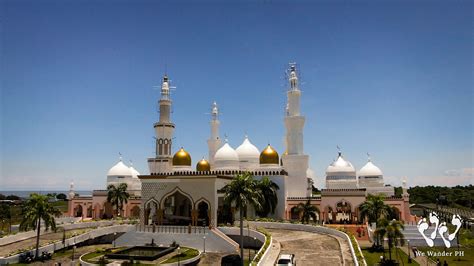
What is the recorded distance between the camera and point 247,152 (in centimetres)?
5212

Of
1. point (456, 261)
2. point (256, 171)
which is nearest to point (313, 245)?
point (456, 261)

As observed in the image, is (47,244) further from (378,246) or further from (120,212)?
(378,246)

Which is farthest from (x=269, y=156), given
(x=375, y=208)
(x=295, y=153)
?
(x=375, y=208)

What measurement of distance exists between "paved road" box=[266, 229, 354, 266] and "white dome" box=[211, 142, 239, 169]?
12858mm

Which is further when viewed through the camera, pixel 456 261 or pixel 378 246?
pixel 378 246

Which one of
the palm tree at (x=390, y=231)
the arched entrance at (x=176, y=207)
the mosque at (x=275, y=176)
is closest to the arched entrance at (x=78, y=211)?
the mosque at (x=275, y=176)

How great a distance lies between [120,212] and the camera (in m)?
54.4

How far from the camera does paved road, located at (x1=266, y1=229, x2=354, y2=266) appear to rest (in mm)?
27406

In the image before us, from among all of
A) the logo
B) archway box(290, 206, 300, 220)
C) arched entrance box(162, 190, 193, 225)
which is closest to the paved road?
the logo

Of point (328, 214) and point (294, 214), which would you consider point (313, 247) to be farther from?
point (328, 214)

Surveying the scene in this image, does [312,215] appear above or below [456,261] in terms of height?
above

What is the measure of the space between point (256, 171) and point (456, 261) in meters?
22.9

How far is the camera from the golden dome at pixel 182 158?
50844mm

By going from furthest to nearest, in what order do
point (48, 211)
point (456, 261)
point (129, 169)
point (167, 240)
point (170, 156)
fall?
point (129, 169)
point (170, 156)
point (167, 240)
point (48, 211)
point (456, 261)
